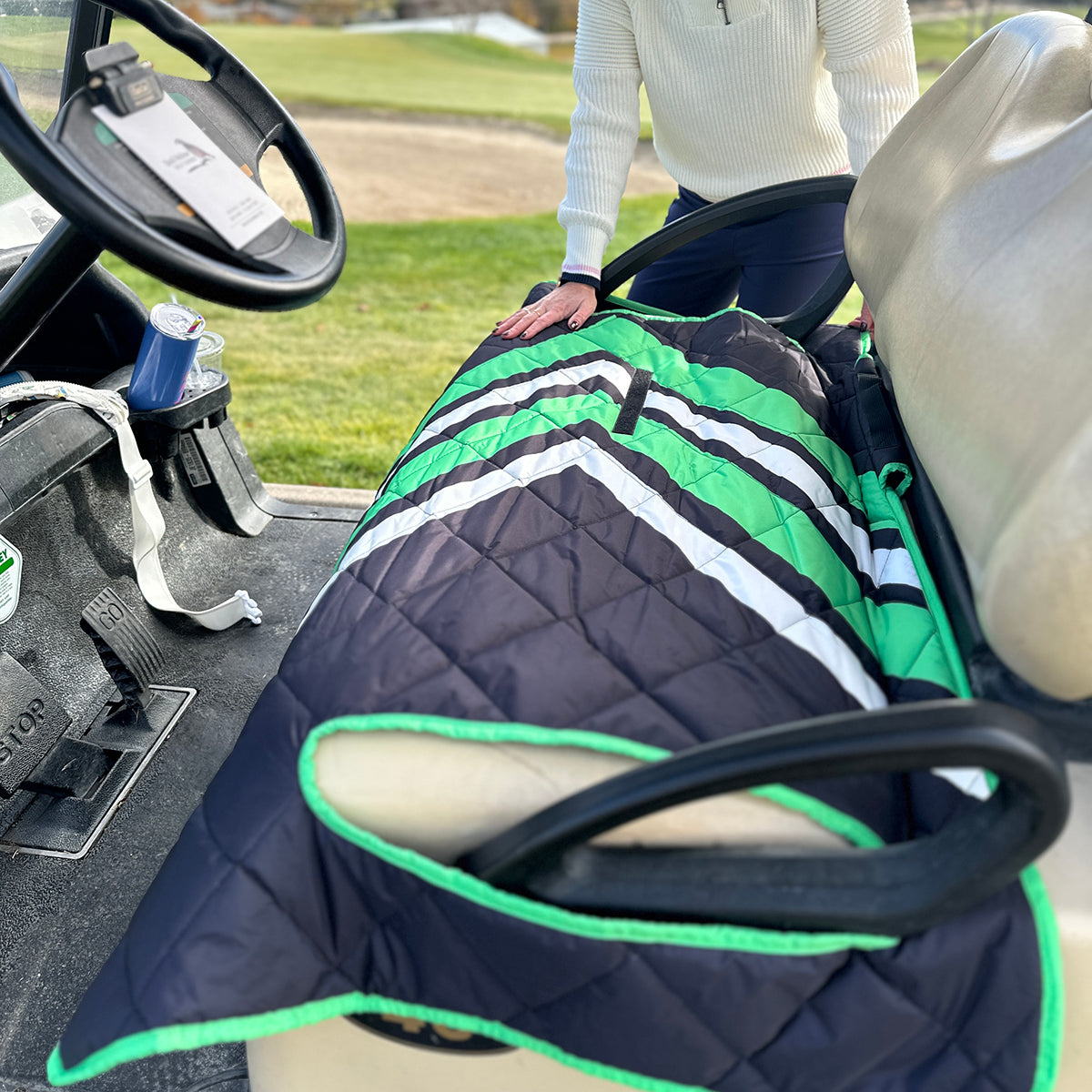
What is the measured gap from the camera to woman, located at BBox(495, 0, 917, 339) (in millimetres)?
1646

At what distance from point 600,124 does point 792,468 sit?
101 cm

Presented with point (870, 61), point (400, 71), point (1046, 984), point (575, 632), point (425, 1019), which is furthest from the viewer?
point (400, 71)

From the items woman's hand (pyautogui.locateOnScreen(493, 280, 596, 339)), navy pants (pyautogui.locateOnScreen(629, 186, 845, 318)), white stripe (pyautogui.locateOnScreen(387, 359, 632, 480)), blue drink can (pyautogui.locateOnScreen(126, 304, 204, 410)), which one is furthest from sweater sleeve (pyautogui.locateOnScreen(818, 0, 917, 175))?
blue drink can (pyautogui.locateOnScreen(126, 304, 204, 410))

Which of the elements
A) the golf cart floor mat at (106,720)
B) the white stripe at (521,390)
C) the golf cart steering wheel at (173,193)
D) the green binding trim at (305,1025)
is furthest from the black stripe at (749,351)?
the green binding trim at (305,1025)

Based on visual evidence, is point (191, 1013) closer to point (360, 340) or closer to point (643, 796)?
point (643, 796)

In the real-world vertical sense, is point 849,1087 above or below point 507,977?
below

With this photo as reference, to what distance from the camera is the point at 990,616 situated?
28.5 inches

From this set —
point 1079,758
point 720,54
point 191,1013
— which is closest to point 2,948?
point 191,1013

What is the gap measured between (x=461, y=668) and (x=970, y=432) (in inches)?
21.3

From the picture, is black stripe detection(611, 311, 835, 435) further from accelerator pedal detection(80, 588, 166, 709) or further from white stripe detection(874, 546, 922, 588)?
accelerator pedal detection(80, 588, 166, 709)

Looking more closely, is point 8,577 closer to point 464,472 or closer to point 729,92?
point 464,472

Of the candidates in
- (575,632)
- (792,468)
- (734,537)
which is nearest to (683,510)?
(734,537)

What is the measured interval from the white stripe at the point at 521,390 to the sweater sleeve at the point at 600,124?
0.40 m

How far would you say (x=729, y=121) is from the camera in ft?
5.85
